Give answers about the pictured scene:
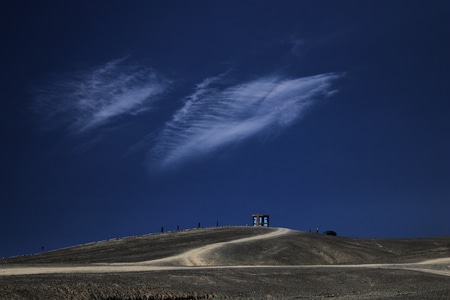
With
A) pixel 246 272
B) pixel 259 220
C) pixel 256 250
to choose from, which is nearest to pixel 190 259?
pixel 256 250

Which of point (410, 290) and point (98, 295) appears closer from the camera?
point (98, 295)

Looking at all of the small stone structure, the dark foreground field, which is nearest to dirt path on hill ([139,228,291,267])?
the dark foreground field

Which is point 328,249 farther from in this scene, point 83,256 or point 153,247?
point 83,256

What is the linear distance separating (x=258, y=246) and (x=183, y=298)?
100ft

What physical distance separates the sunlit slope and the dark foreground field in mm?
120

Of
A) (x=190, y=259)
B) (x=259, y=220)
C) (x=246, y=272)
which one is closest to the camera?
(x=246, y=272)

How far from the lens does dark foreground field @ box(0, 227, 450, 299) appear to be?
104ft

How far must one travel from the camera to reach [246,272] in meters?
41.0

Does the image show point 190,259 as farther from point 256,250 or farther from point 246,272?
point 246,272

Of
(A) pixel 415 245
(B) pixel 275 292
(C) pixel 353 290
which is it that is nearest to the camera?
(B) pixel 275 292

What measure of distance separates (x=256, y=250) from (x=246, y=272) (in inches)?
754

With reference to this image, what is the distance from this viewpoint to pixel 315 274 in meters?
42.3

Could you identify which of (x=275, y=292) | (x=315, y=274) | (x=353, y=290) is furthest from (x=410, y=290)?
(x=275, y=292)

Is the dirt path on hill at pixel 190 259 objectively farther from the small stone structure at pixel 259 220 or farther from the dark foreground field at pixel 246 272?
the small stone structure at pixel 259 220
